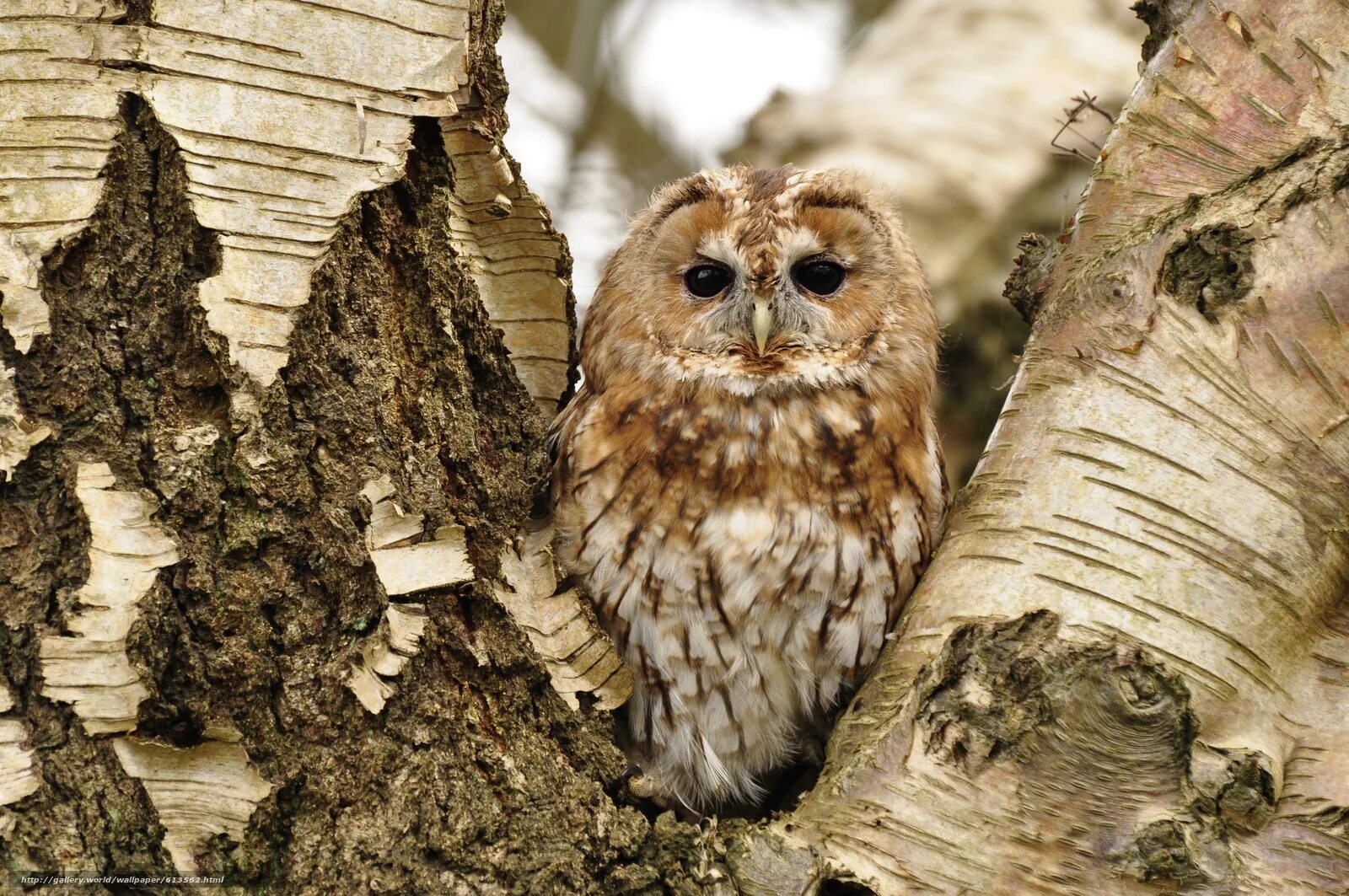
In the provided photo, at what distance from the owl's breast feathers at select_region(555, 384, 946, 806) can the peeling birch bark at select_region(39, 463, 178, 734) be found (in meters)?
0.80

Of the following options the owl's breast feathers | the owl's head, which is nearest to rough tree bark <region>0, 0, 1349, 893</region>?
the owl's breast feathers

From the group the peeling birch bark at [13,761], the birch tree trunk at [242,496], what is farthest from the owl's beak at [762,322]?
the peeling birch bark at [13,761]

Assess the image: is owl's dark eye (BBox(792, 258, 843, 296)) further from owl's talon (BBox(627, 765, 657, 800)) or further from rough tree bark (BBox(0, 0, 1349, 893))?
owl's talon (BBox(627, 765, 657, 800))

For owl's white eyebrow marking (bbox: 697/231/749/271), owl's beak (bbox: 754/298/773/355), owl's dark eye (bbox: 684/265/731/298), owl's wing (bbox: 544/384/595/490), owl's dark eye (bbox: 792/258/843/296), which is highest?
owl's dark eye (bbox: 792/258/843/296)

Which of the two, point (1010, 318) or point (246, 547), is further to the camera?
point (1010, 318)

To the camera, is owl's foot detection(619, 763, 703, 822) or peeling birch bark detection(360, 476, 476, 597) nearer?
peeling birch bark detection(360, 476, 476, 597)

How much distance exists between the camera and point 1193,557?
1.80 meters

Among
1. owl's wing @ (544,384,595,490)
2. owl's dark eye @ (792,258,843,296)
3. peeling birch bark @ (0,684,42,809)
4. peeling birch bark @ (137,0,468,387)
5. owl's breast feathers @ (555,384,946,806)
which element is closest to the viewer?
peeling birch bark @ (0,684,42,809)

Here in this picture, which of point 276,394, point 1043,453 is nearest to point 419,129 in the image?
point 276,394

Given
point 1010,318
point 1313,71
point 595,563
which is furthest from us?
point 1010,318

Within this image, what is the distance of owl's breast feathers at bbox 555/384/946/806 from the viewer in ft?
7.10

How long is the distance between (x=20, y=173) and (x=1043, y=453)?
5.08 feet

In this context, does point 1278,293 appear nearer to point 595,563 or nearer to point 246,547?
point 595,563

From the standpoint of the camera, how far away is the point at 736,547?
2.14 meters
